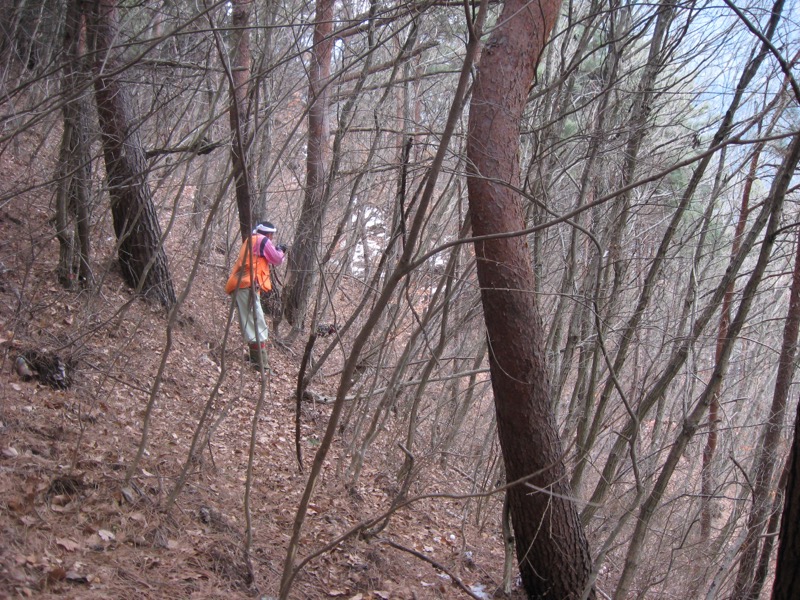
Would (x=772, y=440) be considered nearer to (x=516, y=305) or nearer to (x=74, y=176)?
(x=516, y=305)

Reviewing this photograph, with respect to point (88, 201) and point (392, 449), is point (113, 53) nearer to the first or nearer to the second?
point (88, 201)

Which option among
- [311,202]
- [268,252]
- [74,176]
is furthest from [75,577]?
[311,202]

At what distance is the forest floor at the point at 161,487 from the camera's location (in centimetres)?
341

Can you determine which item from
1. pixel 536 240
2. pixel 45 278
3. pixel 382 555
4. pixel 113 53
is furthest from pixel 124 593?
pixel 113 53

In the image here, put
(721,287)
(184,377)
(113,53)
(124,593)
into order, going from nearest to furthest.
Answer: (124,593) → (721,287) → (113,53) → (184,377)

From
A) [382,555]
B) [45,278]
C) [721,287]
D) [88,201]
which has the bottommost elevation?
[382,555]

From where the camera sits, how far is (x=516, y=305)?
13.6 ft

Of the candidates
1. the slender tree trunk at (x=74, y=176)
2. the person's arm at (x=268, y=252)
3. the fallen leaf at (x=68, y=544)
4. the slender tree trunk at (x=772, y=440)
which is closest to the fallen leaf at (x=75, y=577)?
the fallen leaf at (x=68, y=544)

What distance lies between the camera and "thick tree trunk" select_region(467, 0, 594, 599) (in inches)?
161

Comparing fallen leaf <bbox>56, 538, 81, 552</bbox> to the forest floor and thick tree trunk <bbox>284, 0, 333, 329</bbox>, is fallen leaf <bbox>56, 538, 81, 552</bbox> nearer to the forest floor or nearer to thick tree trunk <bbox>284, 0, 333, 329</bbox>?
the forest floor

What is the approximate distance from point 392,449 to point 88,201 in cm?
419

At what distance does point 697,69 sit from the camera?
19.0ft

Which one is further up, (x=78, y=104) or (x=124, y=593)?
(x=78, y=104)

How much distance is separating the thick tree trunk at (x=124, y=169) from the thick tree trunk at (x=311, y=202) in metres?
1.77
